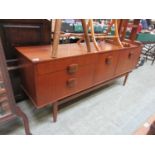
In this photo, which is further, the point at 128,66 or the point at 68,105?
the point at 128,66

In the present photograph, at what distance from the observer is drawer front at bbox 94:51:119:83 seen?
61.0 inches

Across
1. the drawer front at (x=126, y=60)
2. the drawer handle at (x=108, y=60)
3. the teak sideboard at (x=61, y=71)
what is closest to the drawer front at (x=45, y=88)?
the teak sideboard at (x=61, y=71)

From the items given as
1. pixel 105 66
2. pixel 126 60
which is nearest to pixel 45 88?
pixel 105 66

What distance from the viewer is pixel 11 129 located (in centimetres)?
141

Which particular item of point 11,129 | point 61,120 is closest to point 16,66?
point 11,129

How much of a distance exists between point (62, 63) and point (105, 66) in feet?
2.21

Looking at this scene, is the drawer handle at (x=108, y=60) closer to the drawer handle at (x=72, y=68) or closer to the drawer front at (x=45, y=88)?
the drawer handle at (x=72, y=68)

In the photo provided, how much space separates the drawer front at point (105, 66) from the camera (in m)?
1.55

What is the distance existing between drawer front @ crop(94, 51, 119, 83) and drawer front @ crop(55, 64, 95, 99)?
11 centimetres

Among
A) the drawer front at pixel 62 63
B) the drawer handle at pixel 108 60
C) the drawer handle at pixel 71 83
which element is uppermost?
the drawer front at pixel 62 63

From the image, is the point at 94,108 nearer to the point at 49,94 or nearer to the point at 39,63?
the point at 49,94

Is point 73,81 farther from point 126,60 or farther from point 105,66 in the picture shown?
point 126,60
